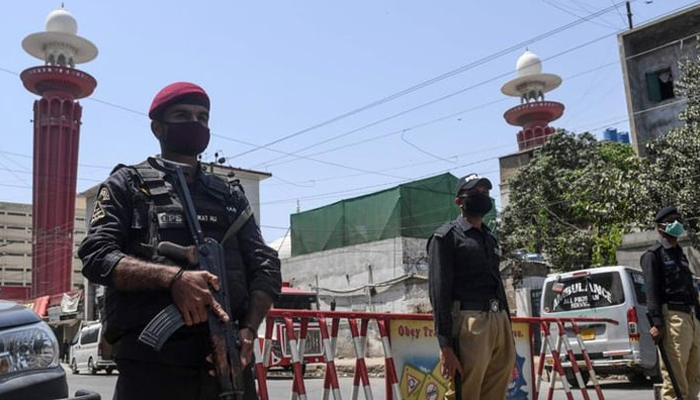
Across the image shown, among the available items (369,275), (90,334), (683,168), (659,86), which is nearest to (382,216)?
(369,275)

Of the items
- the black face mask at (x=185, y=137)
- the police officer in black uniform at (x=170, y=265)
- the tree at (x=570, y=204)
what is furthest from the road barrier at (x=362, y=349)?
the tree at (x=570, y=204)

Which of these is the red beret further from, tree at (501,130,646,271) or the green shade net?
the green shade net

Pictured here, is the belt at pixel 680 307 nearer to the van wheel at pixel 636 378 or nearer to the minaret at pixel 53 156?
the van wheel at pixel 636 378

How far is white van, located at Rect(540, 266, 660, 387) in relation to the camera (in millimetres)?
10852

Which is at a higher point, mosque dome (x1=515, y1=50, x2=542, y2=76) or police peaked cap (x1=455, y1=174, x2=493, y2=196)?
mosque dome (x1=515, y1=50, x2=542, y2=76)

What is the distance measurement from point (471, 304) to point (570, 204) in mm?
21051

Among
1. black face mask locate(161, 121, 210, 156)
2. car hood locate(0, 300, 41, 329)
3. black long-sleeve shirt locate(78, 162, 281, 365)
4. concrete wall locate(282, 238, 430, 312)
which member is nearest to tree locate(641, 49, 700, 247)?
concrete wall locate(282, 238, 430, 312)

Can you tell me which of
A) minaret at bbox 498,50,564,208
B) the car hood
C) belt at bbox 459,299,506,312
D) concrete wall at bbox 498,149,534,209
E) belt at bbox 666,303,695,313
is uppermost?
minaret at bbox 498,50,564,208

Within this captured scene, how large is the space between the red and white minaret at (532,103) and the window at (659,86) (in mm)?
24534

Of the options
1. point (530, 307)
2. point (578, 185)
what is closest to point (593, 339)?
point (530, 307)

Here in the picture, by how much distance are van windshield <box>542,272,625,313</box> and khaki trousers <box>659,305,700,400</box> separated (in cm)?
484

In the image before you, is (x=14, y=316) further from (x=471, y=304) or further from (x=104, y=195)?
(x=471, y=304)

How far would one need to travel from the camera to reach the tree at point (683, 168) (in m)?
16.8

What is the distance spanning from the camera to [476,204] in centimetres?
503
